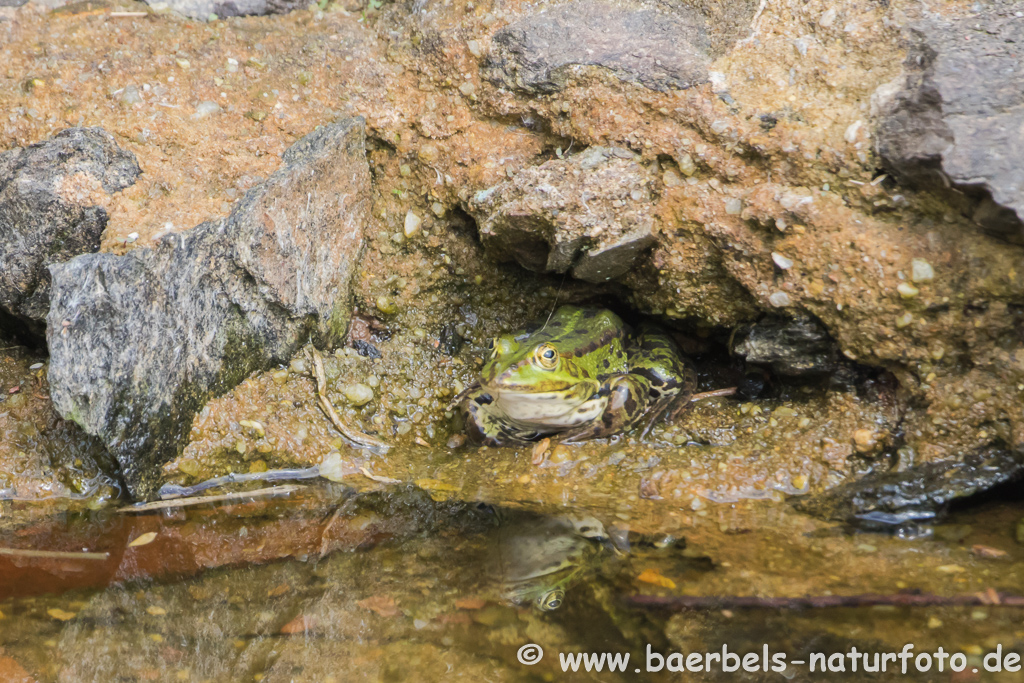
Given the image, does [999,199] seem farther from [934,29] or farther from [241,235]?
[241,235]

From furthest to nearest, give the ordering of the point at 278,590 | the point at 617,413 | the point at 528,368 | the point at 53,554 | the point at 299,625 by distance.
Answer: the point at 617,413 → the point at 528,368 → the point at 53,554 → the point at 278,590 → the point at 299,625

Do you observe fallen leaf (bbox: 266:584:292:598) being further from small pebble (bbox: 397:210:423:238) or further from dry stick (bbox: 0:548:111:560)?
small pebble (bbox: 397:210:423:238)

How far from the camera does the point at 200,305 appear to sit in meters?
3.71

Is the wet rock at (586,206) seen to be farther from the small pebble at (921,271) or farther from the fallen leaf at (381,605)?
the fallen leaf at (381,605)

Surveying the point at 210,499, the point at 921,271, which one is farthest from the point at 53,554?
the point at 921,271

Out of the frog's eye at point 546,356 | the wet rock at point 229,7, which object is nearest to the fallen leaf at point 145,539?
the frog's eye at point 546,356

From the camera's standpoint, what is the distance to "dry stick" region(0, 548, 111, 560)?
340cm

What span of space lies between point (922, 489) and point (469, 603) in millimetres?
2110

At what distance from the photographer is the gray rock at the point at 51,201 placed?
3.72 metres

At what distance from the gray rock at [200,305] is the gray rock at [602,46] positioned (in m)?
0.96

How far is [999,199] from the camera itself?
2900mm

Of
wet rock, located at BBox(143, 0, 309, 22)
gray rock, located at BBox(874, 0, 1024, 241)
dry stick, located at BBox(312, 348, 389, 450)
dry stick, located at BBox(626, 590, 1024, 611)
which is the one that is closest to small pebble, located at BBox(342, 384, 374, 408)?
dry stick, located at BBox(312, 348, 389, 450)

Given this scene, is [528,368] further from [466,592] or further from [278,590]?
[278,590]

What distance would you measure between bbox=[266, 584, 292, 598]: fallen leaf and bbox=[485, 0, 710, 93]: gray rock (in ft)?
8.89
